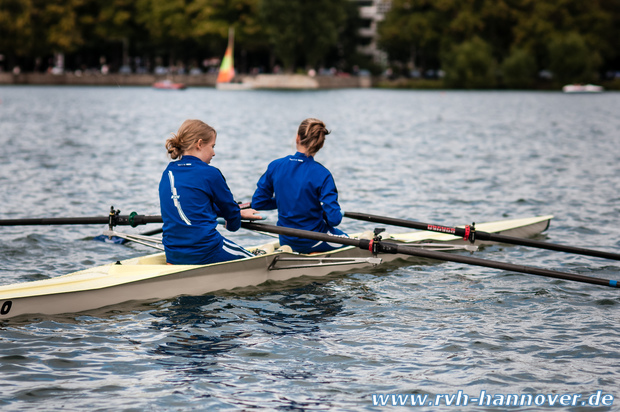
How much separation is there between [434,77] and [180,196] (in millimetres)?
111768

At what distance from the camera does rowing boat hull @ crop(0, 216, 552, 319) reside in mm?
8555

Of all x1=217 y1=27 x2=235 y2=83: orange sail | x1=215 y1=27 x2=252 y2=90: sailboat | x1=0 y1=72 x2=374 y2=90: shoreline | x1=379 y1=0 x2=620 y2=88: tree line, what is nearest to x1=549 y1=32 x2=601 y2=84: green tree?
x1=379 y1=0 x2=620 y2=88: tree line

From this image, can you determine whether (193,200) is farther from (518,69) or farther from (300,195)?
(518,69)

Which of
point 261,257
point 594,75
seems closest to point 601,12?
point 594,75

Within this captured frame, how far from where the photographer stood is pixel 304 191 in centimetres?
995

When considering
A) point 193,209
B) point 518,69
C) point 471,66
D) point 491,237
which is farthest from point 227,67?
point 193,209

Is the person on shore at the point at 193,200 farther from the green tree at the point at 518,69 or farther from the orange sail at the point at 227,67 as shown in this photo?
the green tree at the point at 518,69

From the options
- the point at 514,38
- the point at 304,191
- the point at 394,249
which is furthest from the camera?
the point at 514,38

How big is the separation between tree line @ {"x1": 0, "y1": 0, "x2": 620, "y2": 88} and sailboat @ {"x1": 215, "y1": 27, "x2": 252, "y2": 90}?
6.11m

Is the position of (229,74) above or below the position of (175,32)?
below

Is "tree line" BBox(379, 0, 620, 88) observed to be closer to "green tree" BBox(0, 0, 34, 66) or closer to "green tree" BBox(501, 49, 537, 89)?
"green tree" BBox(501, 49, 537, 89)

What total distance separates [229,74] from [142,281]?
278 ft

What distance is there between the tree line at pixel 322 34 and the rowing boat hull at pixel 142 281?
84951mm

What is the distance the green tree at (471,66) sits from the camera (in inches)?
3809
